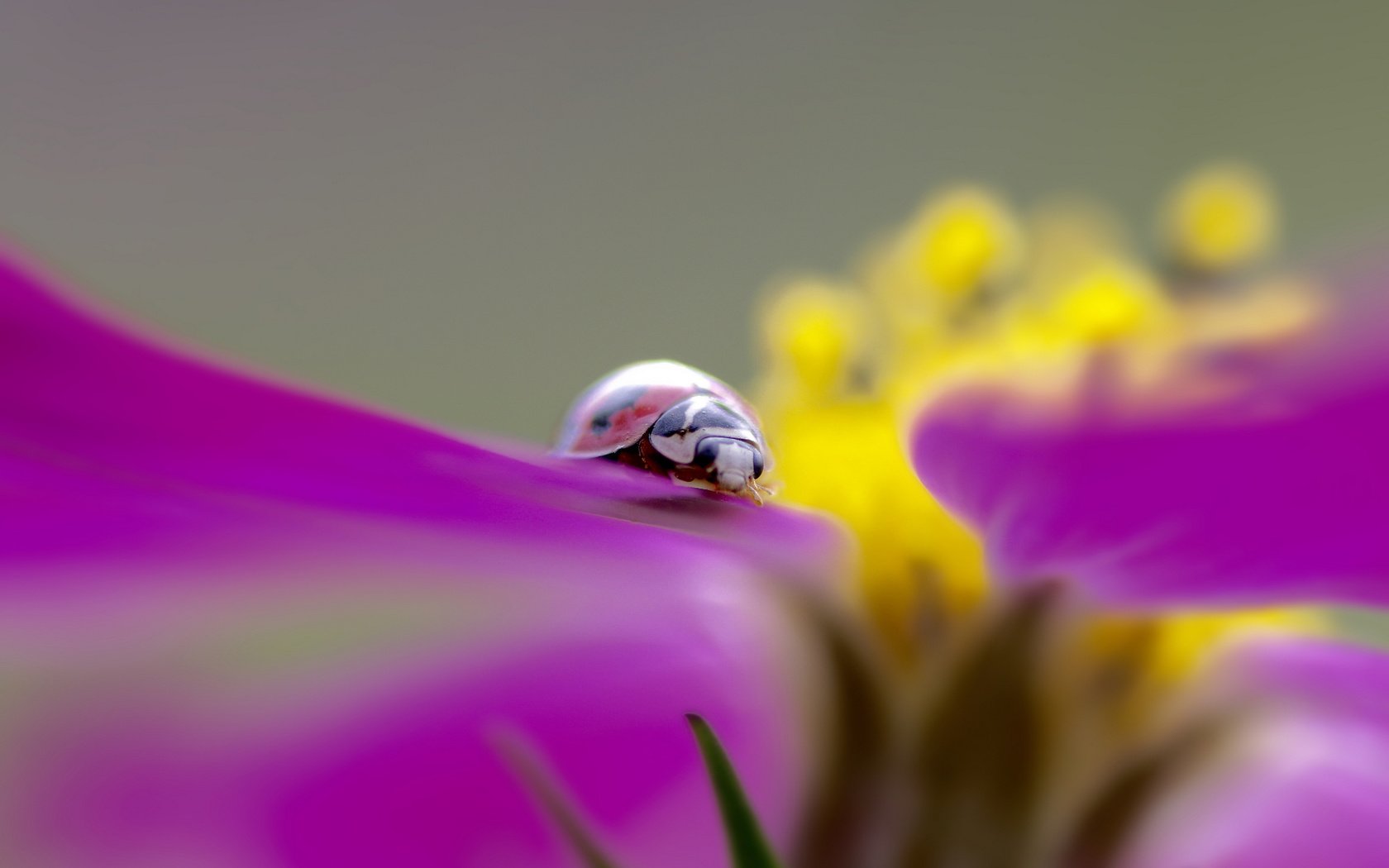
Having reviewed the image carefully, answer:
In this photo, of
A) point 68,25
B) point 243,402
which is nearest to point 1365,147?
point 68,25

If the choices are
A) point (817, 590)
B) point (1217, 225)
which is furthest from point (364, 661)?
point (1217, 225)

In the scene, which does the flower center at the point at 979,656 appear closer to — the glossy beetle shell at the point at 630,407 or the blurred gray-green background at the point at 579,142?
the glossy beetle shell at the point at 630,407

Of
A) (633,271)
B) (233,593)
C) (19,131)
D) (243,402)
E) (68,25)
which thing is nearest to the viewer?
(243,402)

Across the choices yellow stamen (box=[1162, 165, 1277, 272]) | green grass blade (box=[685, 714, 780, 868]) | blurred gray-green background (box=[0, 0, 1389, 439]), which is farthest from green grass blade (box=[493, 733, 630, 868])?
blurred gray-green background (box=[0, 0, 1389, 439])

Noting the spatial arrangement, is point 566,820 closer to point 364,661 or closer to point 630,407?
point 630,407

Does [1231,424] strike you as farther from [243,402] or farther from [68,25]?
[68,25]

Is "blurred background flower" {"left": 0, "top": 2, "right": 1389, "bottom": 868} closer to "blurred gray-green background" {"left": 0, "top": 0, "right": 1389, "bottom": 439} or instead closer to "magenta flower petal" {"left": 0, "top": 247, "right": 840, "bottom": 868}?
"magenta flower petal" {"left": 0, "top": 247, "right": 840, "bottom": 868}

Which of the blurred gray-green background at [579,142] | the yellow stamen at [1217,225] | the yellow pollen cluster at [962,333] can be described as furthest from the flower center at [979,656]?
the blurred gray-green background at [579,142]
